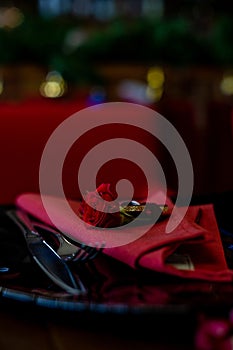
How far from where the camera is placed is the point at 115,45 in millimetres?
2668

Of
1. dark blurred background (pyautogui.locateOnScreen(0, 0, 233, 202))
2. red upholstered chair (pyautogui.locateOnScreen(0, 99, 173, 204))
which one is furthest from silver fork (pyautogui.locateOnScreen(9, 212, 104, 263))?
dark blurred background (pyautogui.locateOnScreen(0, 0, 233, 202))

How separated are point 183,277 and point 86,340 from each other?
12cm

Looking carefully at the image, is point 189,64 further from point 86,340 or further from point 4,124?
point 86,340

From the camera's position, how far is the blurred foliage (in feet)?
8.32

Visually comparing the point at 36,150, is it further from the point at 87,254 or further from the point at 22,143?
the point at 87,254

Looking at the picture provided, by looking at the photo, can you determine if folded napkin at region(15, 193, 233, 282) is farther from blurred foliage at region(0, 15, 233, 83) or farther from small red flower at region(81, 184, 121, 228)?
blurred foliage at region(0, 15, 233, 83)

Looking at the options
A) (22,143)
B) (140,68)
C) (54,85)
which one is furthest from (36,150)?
(140,68)

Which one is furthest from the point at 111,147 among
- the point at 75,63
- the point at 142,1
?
the point at 142,1

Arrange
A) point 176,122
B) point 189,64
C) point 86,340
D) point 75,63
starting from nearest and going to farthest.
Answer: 1. point 86,340
2. point 176,122
3. point 75,63
4. point 189,64

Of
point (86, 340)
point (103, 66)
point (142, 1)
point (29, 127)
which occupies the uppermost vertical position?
point (142, 1)

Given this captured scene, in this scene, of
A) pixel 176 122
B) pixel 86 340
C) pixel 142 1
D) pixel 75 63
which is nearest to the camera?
pixel 86 340

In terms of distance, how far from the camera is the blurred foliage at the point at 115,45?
2535mm

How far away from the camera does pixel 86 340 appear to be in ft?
1.65

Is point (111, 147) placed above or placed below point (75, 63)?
below
